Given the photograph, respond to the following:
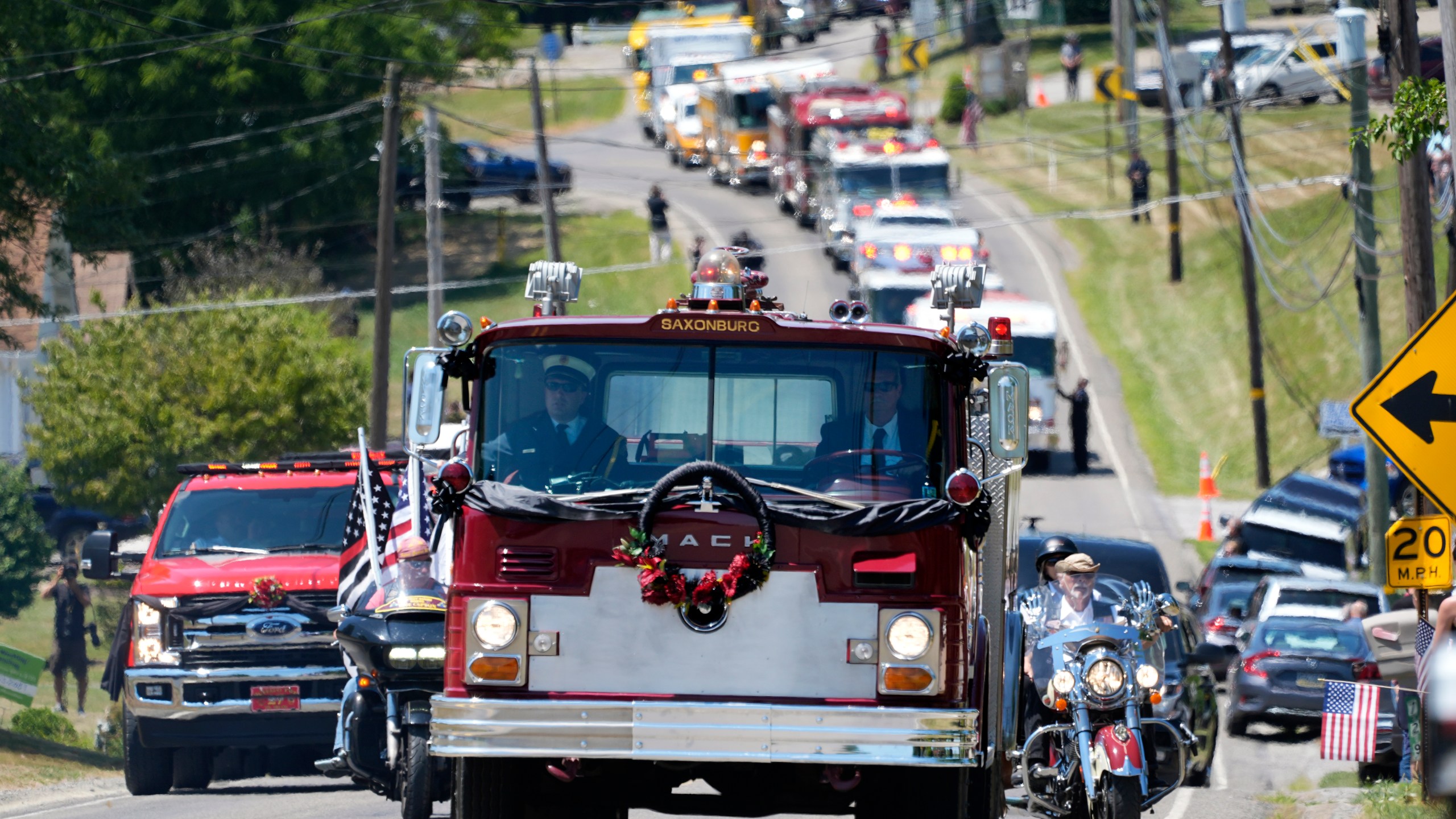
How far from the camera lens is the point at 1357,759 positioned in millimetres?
15273

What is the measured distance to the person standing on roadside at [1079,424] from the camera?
36.2m

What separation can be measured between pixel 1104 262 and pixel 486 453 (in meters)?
43.5

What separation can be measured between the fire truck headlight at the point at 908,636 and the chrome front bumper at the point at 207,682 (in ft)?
24.8

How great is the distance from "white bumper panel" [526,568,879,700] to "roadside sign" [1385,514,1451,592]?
606cm

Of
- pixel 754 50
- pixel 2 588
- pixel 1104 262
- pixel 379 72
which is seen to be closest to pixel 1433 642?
pixel 2 588

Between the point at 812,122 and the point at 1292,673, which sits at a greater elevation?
the point at 812,122

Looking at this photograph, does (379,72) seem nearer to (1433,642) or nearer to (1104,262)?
(1104,262)

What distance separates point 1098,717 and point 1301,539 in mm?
20735

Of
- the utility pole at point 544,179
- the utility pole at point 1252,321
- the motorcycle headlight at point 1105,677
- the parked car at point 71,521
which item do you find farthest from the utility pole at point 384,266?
the motorcycle headlight at point 1105,677

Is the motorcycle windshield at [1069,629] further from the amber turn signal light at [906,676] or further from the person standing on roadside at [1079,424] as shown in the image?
the person standing on roadside at [1079,424]

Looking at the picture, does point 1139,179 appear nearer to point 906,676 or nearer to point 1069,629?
point 1069,629

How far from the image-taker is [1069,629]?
10906 mm

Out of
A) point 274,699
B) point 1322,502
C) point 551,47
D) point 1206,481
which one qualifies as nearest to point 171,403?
point 274,699

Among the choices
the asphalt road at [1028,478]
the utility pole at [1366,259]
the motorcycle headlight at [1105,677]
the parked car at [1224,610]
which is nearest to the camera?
the motorcycle headlight at [1105,677]
